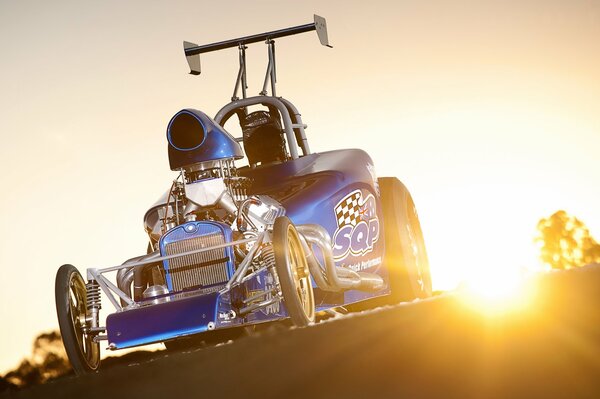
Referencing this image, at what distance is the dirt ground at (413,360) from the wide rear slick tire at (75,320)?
2.86 meters

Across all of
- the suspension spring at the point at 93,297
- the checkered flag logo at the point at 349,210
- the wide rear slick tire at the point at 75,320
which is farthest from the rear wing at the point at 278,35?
the suspension spring at the point at 93,297

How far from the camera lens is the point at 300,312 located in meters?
5.43

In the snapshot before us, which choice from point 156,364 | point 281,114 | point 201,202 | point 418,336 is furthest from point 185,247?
point 418,336

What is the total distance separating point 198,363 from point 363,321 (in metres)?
0.58

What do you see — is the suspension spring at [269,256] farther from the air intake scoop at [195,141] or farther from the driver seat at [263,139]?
the driver seat at [263,139]

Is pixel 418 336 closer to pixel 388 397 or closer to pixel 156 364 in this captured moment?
pixel 388 397

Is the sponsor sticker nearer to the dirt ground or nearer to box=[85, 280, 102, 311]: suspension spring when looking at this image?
box=[85, 280, 102, 311]: suspension spring

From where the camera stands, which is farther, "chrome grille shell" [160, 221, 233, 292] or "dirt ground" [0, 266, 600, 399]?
"chrome grille shell" [160, 221, 233, 292]

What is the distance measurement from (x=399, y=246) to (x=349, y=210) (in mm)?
1001

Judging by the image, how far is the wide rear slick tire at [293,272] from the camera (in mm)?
5348

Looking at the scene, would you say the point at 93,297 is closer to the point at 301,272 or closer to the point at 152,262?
the point at 152,262

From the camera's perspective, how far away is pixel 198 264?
20.7 ft

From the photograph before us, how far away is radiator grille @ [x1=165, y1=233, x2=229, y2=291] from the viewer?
20.5 feet

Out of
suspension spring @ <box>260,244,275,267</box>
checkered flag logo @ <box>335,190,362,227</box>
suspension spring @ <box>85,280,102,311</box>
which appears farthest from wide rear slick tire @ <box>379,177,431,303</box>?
suspension spring @ <box>85,280,102,311</box>
